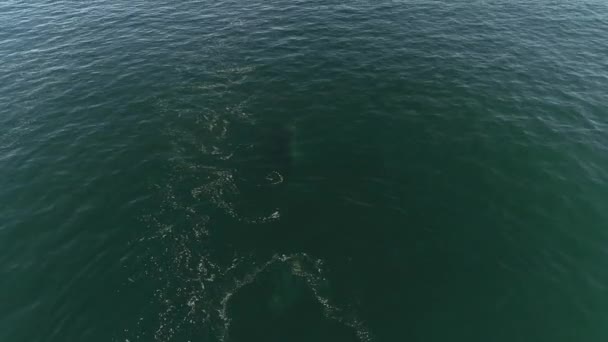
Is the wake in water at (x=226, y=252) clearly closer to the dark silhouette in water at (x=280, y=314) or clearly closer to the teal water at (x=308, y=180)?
the dark silhouette in water at (x=280, y=314)

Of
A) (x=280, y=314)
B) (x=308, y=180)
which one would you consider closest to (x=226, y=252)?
(x=280, y=314)

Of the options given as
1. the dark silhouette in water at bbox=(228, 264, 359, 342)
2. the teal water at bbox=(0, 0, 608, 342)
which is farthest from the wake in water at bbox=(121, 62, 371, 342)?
the teal water at bbox=(0, 0, 608, 342)

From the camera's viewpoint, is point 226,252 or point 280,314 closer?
point 280,314

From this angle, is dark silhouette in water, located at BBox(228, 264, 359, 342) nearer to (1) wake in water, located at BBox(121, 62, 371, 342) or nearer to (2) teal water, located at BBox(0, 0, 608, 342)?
(1) wake in water, located at BBox(121, 62, 371, 342)

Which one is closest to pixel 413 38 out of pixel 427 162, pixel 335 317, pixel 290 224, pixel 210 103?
pixel 427 162

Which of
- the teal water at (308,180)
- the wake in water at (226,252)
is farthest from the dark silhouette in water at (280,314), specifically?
the teal water at (308,180)

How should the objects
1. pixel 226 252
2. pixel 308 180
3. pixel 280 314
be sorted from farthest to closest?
pixel 308 180 < pixel 226 252 < pixel 280 314

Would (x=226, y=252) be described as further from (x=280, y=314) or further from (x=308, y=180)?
(x=308, y=180)

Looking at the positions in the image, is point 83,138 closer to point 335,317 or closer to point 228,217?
point 228,217
